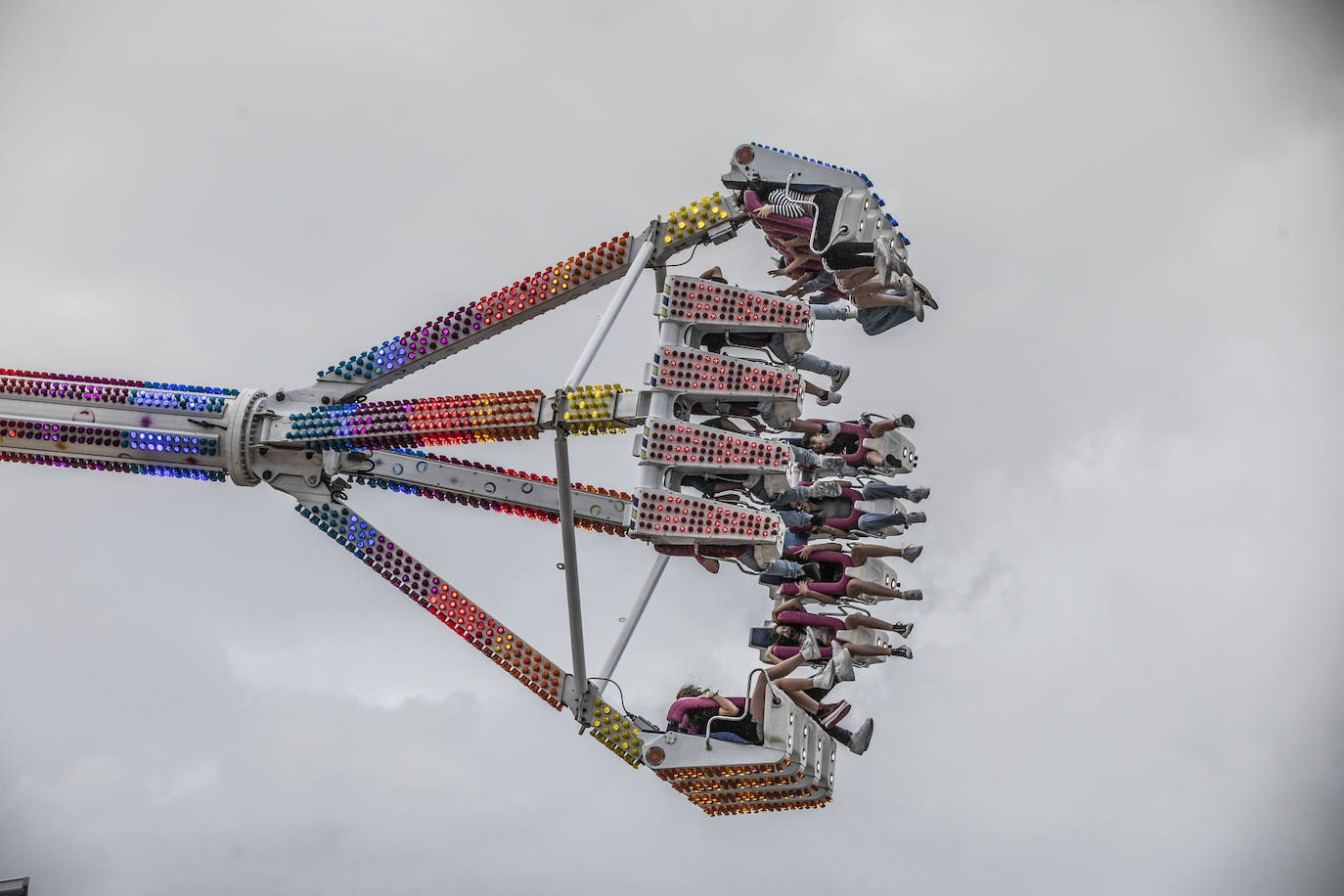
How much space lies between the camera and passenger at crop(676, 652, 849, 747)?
38.2m

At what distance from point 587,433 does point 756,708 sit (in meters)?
6.96

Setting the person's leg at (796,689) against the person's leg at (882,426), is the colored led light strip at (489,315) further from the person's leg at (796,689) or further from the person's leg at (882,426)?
the person's leg at (796,689)

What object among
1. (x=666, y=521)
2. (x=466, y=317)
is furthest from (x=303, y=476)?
(x=666, y=521)

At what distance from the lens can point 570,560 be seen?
119ft

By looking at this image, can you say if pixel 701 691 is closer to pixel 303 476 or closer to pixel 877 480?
pixel 877 480

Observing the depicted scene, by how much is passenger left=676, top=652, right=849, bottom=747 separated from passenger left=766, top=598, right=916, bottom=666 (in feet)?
1.47

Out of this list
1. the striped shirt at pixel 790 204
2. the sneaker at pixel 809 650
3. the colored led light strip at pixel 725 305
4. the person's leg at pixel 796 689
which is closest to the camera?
the colored led light strip at pixel 725 305

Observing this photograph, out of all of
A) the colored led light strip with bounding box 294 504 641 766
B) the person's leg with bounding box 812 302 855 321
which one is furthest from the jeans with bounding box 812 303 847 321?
the colored led light strip with bounding box 294 504 641 766

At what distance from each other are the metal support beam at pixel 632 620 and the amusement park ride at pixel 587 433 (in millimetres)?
47

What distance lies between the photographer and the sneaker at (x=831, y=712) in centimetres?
3888

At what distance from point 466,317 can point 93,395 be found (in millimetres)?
8599

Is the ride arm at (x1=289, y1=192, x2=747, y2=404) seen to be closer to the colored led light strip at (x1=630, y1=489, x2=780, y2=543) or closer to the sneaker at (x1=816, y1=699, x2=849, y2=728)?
the colored led light strip at (x1=630, y1=489, x2=780, y2=543)

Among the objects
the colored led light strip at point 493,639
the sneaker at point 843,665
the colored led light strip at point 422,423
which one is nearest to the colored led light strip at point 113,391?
the colored led light strip at point 422,423

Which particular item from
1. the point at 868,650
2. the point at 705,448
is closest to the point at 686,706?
the point at 868,650
